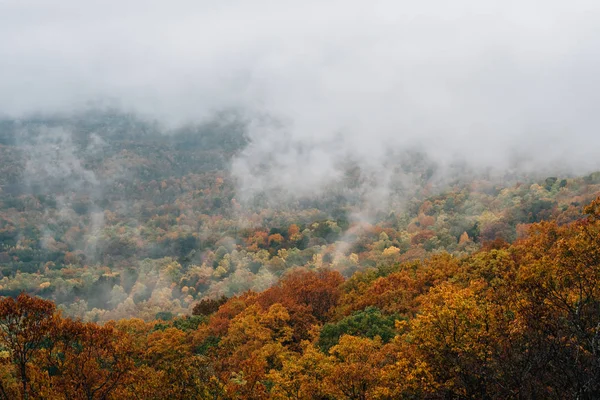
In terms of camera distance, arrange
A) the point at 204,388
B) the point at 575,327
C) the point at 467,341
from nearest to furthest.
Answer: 1. the point at 575,327
2. the point at 204,388
3. the point at 467,341

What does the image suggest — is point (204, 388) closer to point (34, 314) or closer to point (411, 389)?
point (34, 314)

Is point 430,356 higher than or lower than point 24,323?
lower

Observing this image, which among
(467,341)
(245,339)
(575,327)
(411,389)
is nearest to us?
(575,327)

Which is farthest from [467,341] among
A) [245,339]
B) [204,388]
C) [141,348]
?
[141,348]

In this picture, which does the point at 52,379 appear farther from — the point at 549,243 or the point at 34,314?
the point at 549,243

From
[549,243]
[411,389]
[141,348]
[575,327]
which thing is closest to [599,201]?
[575,327]

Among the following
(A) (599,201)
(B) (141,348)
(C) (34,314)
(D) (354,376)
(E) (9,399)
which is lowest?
(B) (141,348)

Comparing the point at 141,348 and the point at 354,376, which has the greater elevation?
the point at 354,376

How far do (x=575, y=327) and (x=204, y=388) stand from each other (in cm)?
2194

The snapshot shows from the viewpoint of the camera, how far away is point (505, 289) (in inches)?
1326

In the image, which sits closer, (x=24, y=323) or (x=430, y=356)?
(x=24, y=323)

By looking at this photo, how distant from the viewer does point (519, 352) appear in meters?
29.0

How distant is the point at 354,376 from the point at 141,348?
43770 mm

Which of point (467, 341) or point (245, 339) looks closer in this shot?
point (467, 341)
